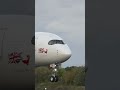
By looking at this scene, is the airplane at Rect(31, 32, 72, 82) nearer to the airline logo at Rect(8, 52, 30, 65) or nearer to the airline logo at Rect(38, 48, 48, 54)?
the airline logo at Rect(38, 48, 48, 54)

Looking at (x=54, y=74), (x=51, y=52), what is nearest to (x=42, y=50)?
(x=51, y=52)

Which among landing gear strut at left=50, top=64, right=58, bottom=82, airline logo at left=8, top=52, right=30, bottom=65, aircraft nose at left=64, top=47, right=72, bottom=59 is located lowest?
landing gear strut at left=50, top=64, right=58, bottom=82

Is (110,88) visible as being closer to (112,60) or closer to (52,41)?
(112,60)

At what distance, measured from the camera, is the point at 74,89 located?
1499 centimetres

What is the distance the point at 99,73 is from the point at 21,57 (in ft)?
8.47

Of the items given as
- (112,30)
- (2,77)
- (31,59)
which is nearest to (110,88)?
(112,30)

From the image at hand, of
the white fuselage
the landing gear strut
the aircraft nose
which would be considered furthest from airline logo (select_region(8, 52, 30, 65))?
the aircraft nose

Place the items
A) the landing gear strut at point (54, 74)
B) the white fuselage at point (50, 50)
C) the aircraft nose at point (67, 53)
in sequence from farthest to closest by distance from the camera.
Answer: the aircraft nose at point (67, 53), the landing gear strut at point (54, 74), the white fuselage at point (50, 50)

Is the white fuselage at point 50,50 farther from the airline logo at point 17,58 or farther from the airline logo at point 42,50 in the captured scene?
the airline logo at point 17,58

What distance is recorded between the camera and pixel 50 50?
49.4 ft

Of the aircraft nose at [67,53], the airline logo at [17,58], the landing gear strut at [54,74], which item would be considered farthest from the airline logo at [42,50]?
the airline logo at [17,58]

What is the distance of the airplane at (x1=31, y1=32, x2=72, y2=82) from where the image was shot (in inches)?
559

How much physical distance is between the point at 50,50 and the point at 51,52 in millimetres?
118

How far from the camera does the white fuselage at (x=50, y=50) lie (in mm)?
14166
